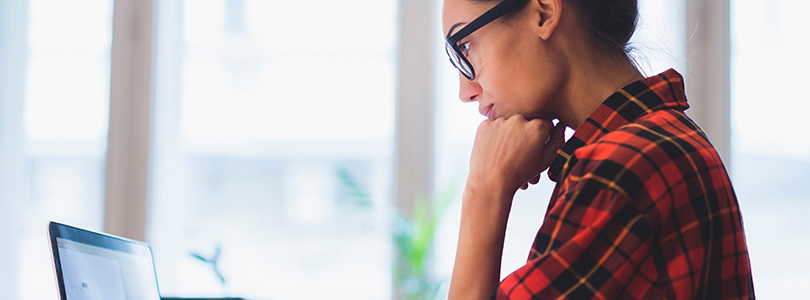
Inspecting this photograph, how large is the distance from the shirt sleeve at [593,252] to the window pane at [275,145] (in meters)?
2.27

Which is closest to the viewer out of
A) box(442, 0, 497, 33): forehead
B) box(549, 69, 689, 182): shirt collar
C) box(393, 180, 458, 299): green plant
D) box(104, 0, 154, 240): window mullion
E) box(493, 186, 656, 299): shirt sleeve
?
box(493, 186, 656, 299): shirt sleeve

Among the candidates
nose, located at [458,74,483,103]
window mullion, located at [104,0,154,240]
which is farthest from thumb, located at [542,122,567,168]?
window mullion, located at [104,0,154,240]

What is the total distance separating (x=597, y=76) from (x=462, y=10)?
0.20 m

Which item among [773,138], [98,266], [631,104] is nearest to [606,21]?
[631,104]

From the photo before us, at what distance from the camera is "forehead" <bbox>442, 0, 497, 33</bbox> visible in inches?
37.3

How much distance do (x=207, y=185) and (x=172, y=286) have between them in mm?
440

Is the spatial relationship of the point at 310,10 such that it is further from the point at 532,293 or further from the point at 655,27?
the point at 532,293

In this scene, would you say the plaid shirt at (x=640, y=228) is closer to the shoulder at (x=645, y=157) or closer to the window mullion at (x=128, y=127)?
the shoulder at (x=645, y=157)

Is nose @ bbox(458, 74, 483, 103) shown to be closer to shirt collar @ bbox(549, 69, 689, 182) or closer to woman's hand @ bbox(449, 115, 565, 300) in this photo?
woman's hand @ bbox(449, 115, 565, 300)

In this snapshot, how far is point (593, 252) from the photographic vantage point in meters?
0.69

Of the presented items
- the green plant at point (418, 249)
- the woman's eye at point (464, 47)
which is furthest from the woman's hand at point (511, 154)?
the green plant at point (418, 249)

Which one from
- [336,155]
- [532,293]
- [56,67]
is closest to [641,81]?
[532,293]

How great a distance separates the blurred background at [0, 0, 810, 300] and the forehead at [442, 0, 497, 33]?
1.88 meters

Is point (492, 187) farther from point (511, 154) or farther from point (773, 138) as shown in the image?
point (773, 138)
